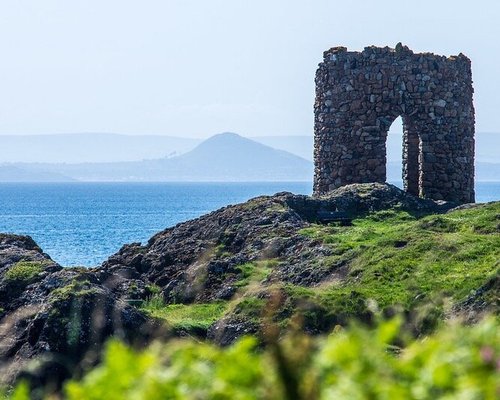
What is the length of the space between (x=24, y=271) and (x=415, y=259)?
18.1ft

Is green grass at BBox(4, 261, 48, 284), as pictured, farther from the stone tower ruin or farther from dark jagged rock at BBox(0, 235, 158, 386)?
the stone tower ruin

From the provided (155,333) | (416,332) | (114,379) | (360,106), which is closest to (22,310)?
(155,333)

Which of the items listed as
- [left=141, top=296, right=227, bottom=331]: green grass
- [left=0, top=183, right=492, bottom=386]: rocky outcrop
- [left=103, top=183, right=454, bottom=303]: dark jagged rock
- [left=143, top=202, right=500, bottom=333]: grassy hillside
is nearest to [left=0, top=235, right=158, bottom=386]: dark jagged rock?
[left=0, top=183, right=492, bottom=386]: rocky outcrop

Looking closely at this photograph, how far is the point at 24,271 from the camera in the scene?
1512 centimetres

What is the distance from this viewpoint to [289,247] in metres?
17.8

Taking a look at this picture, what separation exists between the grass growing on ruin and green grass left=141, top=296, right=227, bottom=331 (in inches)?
60.8

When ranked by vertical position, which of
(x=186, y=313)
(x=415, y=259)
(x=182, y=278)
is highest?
(x=415, y=259)

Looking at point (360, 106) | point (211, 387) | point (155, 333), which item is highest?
point (360, 106)

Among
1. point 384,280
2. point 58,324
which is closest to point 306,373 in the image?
point 58,324

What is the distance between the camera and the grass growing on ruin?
13570 mm

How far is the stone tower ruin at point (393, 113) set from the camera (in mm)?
24656

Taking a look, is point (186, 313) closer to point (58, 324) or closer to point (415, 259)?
point (58, 324)

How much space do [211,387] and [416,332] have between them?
8.92m

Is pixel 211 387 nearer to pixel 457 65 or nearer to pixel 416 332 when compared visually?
pixel 416 332
